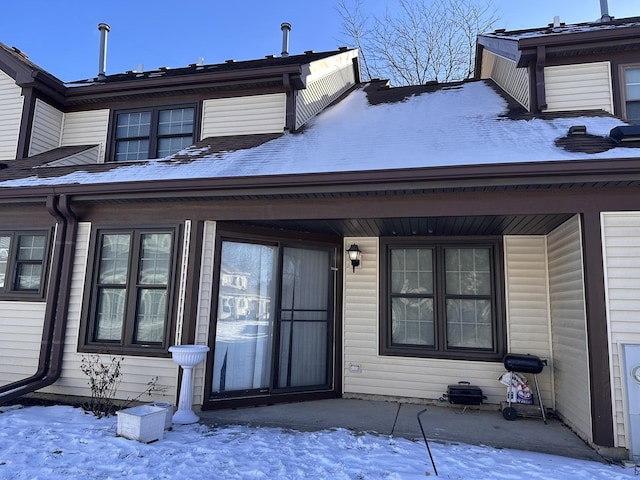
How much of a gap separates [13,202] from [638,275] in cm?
787

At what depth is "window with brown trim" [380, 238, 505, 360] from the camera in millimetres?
6238

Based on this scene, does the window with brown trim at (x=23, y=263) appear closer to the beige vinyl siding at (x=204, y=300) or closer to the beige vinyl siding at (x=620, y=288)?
the beige vinyl siding at (x=204, y=300)

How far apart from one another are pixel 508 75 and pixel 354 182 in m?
4.82

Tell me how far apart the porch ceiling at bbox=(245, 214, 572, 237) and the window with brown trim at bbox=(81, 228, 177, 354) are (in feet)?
4.48

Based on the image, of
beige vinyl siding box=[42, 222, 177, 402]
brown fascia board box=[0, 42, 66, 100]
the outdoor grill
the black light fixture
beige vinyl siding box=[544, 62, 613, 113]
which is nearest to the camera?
the outdoor grill

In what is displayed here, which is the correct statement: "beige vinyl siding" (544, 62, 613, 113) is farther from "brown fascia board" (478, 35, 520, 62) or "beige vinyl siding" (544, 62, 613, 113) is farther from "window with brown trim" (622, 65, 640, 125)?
"brown fascia board" (478, 35, 520, 62)

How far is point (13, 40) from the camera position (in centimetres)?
862

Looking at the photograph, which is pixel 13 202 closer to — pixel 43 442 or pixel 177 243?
pixel 177 243

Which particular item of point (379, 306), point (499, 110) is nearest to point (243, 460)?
point (379, 306)

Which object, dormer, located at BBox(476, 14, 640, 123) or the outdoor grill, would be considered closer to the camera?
the outdoor grill

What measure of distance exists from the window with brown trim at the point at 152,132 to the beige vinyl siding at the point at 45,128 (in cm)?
121

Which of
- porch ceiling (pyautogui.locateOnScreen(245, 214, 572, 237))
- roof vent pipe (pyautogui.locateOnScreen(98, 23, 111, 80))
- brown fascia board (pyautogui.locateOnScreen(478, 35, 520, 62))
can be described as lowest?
porch ceiling (pyautogui.locateOnScreen(245, 214, 572, 237))

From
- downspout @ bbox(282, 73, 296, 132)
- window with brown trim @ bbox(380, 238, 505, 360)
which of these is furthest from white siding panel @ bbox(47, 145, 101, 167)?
window with brown trim @ bbox(380, 238, 505, 360)

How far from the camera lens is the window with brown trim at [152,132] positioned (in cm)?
757
